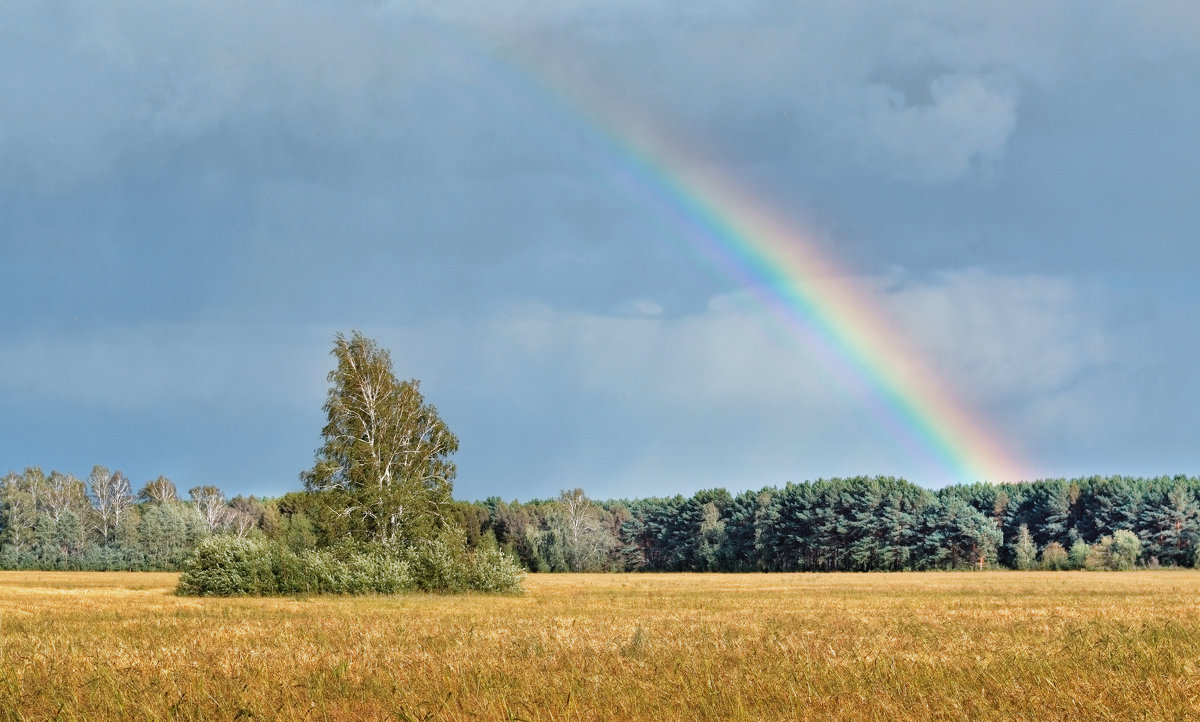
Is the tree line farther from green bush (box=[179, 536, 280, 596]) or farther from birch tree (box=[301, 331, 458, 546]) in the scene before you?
green bush (box=[179, 536, 280, 596])

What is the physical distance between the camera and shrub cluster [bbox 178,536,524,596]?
142 ft

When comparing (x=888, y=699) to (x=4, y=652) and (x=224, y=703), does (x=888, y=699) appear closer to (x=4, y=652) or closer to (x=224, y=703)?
(x=224, y=703)

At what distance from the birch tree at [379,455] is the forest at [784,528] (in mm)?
62253

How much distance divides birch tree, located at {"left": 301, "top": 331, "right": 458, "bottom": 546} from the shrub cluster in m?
2.49

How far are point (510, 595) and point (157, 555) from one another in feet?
299

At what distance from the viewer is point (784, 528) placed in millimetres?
137500

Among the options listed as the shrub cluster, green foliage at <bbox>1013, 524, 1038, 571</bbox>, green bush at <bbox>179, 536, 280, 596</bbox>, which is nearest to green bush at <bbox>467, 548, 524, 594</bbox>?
the shrub cluster

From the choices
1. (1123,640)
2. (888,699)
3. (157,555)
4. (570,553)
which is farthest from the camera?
(570,553)

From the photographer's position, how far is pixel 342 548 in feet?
151

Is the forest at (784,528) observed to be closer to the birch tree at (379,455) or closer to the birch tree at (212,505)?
the birch tree at (212,505)

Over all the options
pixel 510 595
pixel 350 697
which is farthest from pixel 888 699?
pixel 510 595

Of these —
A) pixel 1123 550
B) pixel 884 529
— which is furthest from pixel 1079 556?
pixel 884 529

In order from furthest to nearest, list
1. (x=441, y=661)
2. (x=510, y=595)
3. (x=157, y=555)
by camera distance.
A: (x=157, y=555), (x=510, y=595), (x=441, y=661)

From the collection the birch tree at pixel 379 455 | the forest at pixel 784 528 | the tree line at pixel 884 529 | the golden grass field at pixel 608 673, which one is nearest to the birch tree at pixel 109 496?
the forest at pixel 784 528
